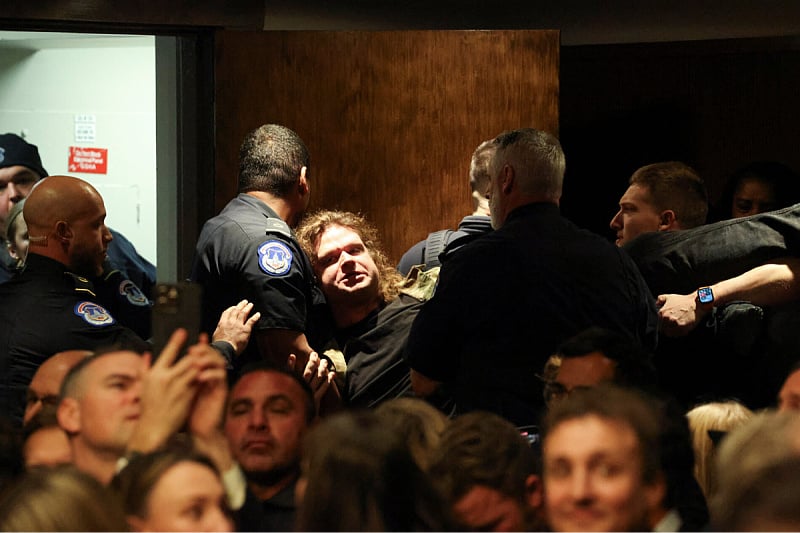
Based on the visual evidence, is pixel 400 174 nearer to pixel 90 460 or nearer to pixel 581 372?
pixel 581 372

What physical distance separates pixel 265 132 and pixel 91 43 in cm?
184

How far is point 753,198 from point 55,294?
2.00 metres

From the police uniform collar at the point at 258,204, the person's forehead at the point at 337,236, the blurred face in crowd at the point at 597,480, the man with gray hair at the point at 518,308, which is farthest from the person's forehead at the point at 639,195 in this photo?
the blurred face in crowd at the point at 597,480

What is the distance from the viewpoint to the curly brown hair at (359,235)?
317 centimetres

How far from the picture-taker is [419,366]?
2.54 m

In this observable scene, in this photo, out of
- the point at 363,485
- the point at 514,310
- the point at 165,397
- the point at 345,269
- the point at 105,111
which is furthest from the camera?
the point at 105,111

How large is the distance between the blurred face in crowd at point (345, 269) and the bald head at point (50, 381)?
3.63 ft

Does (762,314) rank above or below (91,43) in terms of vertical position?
below

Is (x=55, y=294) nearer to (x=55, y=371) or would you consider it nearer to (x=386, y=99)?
(x=55, y=371)

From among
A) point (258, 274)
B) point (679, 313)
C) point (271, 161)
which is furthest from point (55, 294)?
point (679, 313)

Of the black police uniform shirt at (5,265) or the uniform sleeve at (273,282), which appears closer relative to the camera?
the uniform sleeve at (273,282)

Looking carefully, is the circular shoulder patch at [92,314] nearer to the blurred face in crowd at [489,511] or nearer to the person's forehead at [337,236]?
the person's forehead at [337,236]

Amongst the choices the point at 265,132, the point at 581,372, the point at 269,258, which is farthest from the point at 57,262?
the point at 581,372

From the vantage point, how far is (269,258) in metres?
3.04
